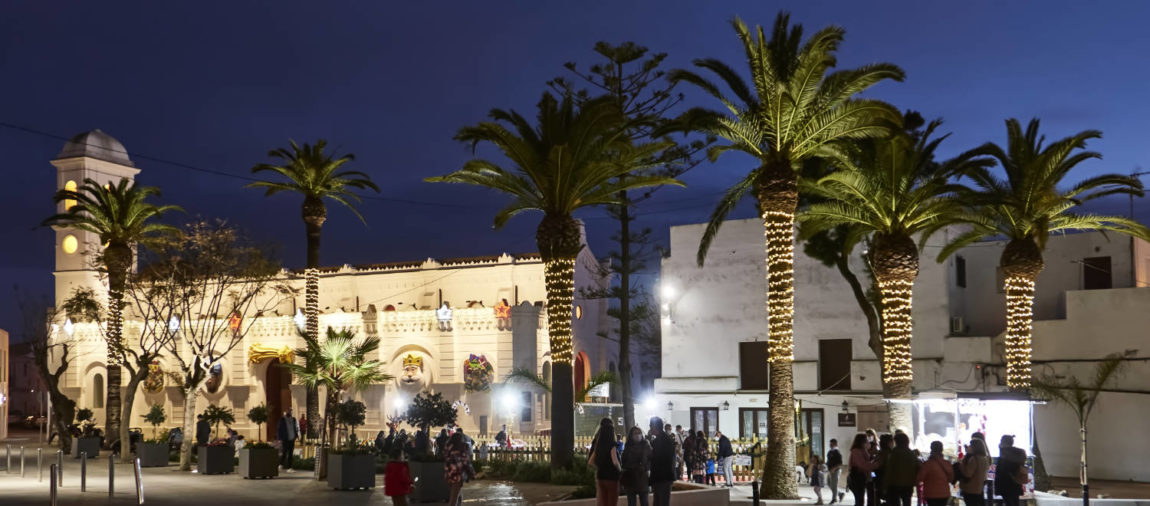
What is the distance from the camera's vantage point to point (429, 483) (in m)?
21.5

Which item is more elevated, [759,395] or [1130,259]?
[1130,259]

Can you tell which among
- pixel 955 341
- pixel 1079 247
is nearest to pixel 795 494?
pixel 955 341

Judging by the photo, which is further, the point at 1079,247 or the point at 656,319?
the point at 656,319

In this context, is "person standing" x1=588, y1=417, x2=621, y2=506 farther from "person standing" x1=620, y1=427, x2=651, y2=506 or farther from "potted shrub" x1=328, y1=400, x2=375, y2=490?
"potted shrub" x1=328, y1=400, x2=375, y2=490

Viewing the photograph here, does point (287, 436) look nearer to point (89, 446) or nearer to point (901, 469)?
point (89, 446)

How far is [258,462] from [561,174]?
10.4 metres

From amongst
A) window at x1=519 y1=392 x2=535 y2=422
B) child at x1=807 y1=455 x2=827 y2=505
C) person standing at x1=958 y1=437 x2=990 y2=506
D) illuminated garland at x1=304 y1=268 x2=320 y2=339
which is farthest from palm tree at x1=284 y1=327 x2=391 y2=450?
person standing at x1=958 y1=437 x2=990 y2=506

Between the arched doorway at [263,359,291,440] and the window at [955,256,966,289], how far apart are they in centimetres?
2895

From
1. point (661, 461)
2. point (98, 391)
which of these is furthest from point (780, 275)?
point (98, 391)

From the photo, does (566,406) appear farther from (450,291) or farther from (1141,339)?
(450,291)

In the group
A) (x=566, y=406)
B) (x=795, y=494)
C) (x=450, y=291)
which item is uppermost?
(x=450, y=291)

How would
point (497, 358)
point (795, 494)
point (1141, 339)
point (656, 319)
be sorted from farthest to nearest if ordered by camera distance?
1. point (656, 319)
2. point (497, 358)
3. point (1141, 339)
4. point (795, 494)

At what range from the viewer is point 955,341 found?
106 ft

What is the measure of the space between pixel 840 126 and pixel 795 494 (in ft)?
25.4
